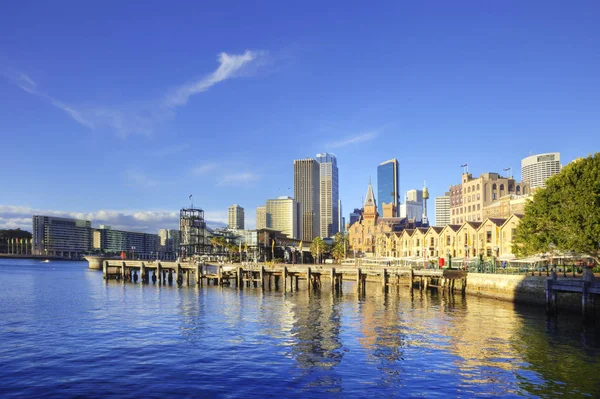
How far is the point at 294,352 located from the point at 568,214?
42720mm

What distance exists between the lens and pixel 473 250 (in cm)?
11906

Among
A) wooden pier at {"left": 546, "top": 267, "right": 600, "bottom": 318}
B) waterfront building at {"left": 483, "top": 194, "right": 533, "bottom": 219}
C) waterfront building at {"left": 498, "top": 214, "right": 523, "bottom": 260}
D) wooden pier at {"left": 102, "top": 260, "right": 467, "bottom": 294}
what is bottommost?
wooden pier at {"left": 102, "top": 260, "right": 467, "bottom": 294}

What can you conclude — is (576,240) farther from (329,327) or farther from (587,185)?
(329,327)

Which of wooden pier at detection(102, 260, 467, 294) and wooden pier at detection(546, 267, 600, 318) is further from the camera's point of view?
wooden pier at detection(102, 260, 467, 294)

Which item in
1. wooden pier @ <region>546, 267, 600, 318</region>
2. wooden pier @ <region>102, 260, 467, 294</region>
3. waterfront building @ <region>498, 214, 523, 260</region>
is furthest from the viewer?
waterfront building @ <region>498, 214, 523, 260</region>

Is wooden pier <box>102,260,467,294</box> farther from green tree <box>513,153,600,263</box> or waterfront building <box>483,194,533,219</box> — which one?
waterfront building <box>483,194,533,219</box>

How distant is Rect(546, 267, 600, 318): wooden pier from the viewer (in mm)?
51487

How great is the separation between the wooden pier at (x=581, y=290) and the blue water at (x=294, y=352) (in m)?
2.70

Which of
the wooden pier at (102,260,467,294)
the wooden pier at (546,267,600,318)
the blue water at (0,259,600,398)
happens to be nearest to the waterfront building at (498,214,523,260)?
the wooden pier at (102,260,467,294)

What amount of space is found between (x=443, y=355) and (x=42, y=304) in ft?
182

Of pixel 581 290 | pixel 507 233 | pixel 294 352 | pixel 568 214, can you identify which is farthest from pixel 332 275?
pixel 294 352

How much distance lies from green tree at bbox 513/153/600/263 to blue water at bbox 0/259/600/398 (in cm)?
1009

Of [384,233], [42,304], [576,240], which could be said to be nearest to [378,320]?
[576,240]

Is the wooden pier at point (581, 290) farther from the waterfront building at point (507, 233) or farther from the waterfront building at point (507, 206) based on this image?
the waterfront building at point (507, 206)
